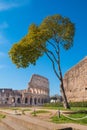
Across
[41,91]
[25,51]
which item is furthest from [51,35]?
[41,91]

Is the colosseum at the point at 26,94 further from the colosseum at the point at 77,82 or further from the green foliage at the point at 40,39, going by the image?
the green foliage at the point at 40,39

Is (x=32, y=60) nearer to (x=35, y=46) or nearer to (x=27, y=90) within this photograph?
(x=35, y=46)

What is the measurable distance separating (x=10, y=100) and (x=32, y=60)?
210 ft

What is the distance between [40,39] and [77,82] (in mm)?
13375

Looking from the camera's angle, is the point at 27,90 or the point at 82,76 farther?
the point at 27,90

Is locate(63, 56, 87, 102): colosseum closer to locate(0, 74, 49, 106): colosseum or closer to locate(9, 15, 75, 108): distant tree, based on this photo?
locate(9, 15, 75, 108): distant tree

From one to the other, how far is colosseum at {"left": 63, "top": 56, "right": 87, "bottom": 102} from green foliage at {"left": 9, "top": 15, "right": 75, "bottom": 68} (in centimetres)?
996

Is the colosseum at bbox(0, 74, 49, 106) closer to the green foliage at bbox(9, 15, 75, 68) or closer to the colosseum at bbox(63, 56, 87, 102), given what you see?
the colosseum at bbox(63, 56, 87, 102)

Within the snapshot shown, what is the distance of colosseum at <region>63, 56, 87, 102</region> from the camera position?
34.7 metres

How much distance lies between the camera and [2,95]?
87125 mm

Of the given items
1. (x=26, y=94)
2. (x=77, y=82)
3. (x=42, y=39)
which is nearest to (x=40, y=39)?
(x=42, y=39)

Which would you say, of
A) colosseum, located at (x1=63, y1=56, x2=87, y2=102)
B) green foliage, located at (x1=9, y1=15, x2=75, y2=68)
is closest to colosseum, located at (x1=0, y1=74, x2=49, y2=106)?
colosseum, located at (x1=63, y1=56, x2=87, y2=102)

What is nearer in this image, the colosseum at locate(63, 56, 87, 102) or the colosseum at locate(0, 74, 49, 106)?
the colosseum at locate(63, 56, 87, 102)

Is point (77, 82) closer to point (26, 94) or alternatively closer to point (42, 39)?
point (42, 39)
